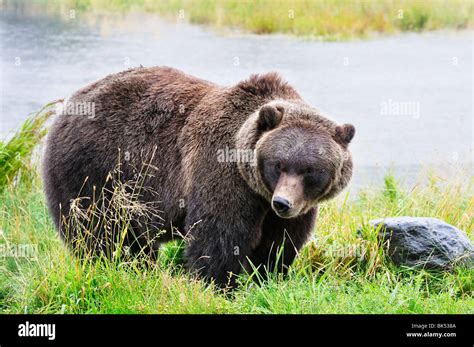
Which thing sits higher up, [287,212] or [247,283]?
[287,212]

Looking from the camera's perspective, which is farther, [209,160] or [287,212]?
[209,160]

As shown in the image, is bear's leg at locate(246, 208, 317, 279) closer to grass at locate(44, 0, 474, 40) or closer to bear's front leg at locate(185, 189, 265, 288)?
bear's front leg at locate(185, 189, 265, 288)

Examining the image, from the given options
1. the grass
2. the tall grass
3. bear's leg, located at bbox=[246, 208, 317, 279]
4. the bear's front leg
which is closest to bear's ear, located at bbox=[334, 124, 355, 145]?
bear's leg, located at bbox=[246, 208, 317, 279]

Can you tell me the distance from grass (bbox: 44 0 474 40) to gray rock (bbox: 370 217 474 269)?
309cm

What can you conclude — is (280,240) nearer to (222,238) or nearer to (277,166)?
(222,238)

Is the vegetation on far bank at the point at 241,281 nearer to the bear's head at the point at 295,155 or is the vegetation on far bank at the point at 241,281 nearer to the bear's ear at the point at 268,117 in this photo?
the bear's head at the point at 295,155

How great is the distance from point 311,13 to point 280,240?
396cm

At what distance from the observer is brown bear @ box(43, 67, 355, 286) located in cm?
621

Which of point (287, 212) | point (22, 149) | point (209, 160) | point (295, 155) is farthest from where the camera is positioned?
point (22, 149)

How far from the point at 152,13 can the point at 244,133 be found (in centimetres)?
334

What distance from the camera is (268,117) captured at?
6.24m

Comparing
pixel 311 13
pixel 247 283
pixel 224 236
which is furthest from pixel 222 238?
pixel 311 13

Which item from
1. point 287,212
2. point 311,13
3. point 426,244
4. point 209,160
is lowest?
point 426,244
